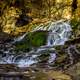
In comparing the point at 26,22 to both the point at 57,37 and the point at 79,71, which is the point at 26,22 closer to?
the point at 57,37

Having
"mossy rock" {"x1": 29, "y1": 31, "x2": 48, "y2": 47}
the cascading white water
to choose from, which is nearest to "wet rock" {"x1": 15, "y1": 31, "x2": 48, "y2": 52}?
"mossy rock" {"x1": 29, "y1": 31, "x2": 48, "y2": 47}

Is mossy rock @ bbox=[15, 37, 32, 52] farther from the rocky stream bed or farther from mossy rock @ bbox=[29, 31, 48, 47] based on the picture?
mossy rock @ bbox=[29, 31, 48, 47]

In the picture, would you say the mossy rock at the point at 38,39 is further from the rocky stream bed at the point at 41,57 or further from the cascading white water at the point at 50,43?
the cascading white water at the point at 50,43

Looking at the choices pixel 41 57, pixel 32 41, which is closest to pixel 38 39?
pixel 32 41

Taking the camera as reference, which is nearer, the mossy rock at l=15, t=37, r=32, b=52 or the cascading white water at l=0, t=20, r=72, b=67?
the cascading white water at l=0, t=20, r=72, b=67

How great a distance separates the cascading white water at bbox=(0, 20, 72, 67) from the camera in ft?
36.5

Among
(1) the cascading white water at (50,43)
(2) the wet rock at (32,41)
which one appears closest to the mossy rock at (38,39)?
(2) the wet rock at (32,41)

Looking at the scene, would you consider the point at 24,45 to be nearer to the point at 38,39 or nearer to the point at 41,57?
the point at 38,39

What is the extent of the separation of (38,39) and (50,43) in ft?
2.37

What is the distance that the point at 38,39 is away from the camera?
13438mm

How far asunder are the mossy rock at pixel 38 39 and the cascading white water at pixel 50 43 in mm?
208

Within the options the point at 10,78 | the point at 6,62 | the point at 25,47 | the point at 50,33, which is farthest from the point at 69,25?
the point at 10,78

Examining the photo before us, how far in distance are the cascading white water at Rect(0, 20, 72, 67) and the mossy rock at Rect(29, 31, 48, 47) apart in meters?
0.21

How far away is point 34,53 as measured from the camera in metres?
11.8
